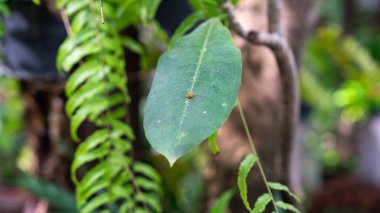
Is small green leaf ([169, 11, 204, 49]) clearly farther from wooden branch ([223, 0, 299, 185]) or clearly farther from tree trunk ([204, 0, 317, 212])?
tree trunk ([204, 0, 317, 212])

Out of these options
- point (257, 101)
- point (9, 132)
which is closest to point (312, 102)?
point (257, 101)

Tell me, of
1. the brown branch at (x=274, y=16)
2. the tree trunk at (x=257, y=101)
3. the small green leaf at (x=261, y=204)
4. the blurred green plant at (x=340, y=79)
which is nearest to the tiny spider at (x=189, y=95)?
the small green leaf at (x=261, y=204)

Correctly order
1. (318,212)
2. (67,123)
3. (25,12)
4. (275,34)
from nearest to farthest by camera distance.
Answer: (275,34), (25,12), (67,123), (318,212)

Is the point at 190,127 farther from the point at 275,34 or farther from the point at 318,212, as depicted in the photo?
the point at 318,212

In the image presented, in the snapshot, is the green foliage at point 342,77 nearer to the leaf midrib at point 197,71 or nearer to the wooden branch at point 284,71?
the wooden branch at point 284,71

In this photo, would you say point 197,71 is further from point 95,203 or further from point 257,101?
point 257,101

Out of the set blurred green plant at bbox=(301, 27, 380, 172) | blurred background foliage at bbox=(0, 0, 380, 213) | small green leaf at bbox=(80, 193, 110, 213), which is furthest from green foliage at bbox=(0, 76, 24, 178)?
small green leaf at bbox=(80, 193, 110, 213)

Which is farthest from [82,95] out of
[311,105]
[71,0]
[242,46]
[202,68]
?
[311,105]
